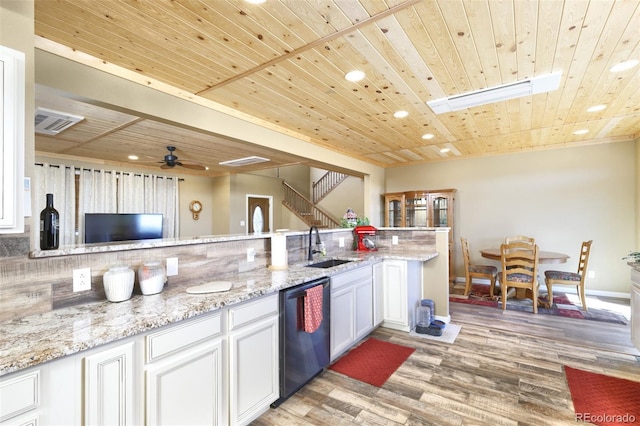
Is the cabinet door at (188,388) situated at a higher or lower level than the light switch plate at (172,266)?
lower

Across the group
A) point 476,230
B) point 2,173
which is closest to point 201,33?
point 2,173

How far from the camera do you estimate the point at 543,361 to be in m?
2.80

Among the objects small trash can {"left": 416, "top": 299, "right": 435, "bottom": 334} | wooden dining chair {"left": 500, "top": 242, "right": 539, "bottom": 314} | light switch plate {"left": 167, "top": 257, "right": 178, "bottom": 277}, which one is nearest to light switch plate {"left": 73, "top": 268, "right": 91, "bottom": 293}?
light switch plate {"left": 167, "top": 257, "right": 178, "bottom": 277}

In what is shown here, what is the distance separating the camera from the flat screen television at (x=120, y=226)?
5633 mm

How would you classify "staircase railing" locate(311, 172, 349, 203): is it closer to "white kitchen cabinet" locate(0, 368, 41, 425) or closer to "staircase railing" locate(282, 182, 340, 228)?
"staircase railing" locate(282, 182, 340, 228)

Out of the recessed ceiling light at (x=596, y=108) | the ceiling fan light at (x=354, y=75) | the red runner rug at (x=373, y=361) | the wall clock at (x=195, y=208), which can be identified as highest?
the recessed ceiling light at (x=596, y=108)

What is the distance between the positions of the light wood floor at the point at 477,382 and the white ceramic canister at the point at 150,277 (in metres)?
1.15

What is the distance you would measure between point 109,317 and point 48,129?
3596 mm

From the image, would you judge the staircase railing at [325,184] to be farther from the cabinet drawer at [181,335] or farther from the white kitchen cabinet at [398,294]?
the cabinet drawer at [181,335]

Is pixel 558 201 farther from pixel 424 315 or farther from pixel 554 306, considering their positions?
pixel 424 315

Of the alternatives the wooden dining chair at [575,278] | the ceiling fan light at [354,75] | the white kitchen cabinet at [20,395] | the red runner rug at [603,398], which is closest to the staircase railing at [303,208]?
the wooden dining chair at [575,278]

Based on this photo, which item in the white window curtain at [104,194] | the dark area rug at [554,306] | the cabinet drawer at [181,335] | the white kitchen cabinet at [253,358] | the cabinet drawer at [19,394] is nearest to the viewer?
the cabinet drawer at [19,394]

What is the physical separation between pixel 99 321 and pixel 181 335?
36 centimetres

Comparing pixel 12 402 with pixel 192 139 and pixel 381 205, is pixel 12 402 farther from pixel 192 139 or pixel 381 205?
pixel 381 205
